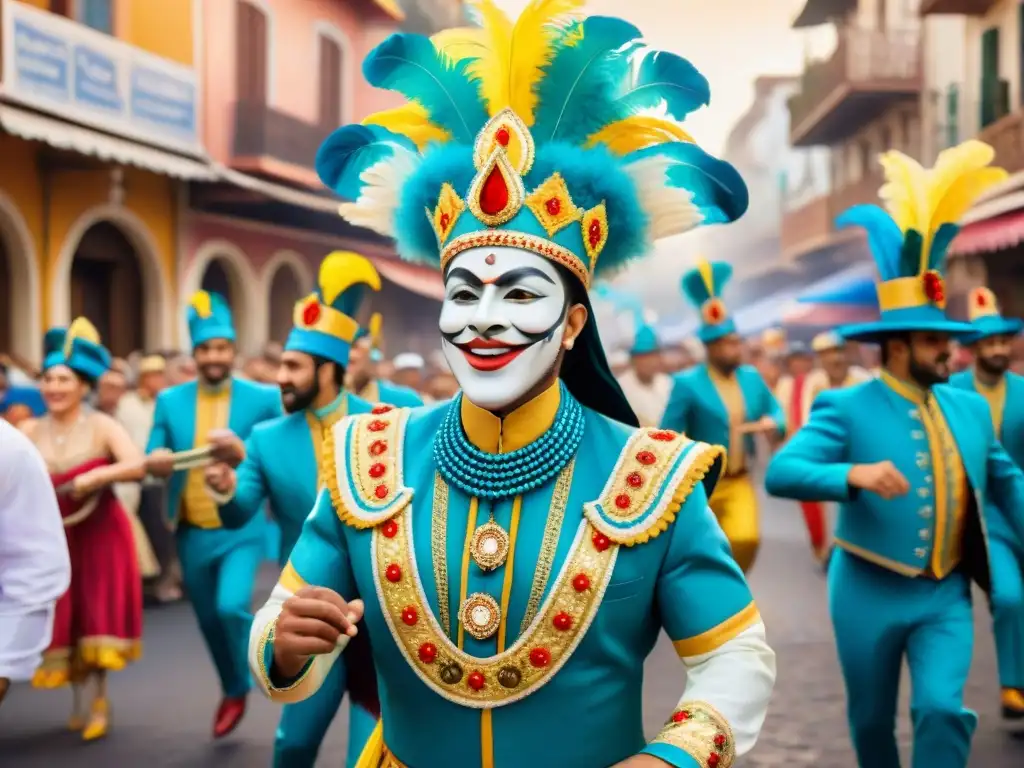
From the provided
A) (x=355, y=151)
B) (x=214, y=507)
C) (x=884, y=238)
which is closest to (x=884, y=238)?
(x=884, y=238)

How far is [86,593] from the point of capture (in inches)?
277

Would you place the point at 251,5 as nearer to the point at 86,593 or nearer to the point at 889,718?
the point at 86,593

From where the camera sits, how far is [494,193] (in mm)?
2795

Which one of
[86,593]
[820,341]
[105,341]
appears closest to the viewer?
[86,593]

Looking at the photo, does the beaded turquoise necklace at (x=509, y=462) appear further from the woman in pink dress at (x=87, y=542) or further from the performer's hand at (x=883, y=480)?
the woman in pink dress at (x=87, y=542)

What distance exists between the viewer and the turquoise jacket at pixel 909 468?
4.98 meters

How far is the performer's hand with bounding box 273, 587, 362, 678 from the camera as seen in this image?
8.16ft

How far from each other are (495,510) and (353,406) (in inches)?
131

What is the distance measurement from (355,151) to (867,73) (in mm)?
26412

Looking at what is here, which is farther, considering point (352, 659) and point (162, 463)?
point (162, 463)

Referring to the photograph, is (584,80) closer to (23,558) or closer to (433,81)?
(433,81)

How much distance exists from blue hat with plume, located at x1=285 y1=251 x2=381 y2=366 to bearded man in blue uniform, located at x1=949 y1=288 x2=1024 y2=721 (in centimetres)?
292

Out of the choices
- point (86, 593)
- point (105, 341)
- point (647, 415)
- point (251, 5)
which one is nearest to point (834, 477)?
point (86, 593)

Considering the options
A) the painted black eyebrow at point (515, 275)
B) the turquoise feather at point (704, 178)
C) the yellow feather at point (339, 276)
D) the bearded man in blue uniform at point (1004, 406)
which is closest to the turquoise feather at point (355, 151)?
the painted black eyebrow at point (515, 275)
